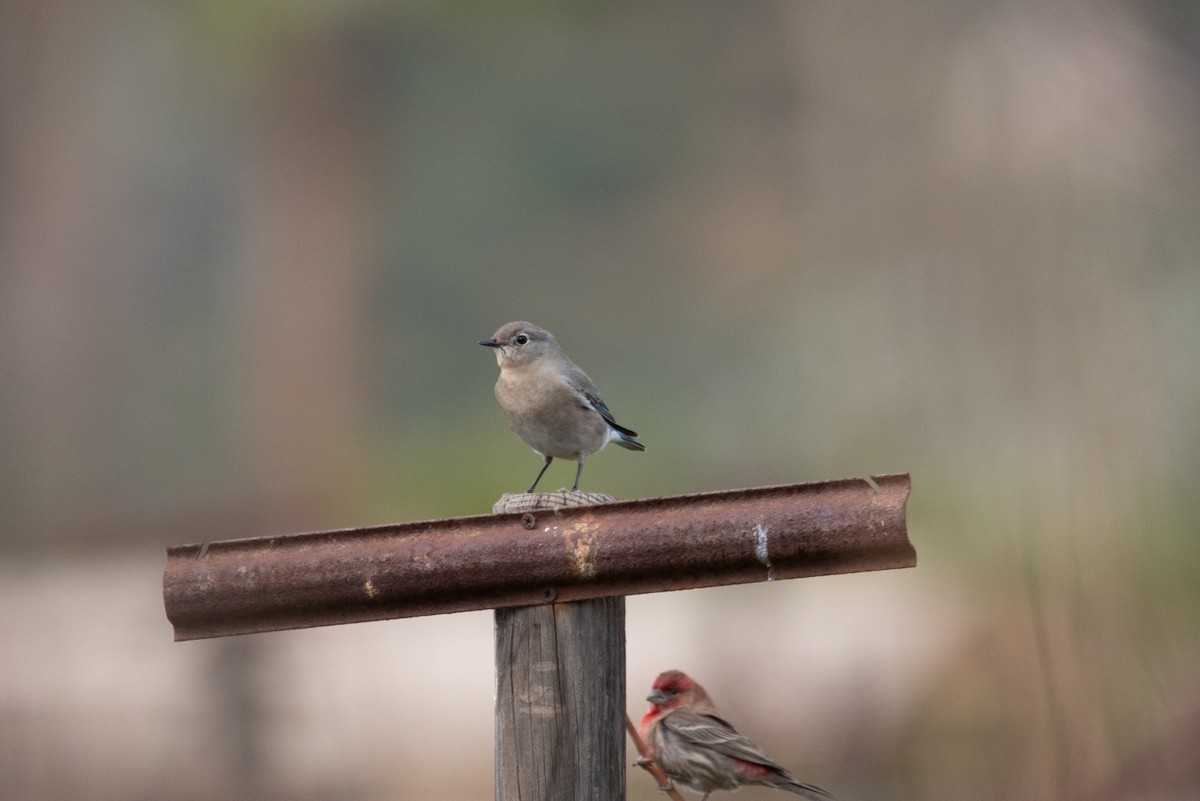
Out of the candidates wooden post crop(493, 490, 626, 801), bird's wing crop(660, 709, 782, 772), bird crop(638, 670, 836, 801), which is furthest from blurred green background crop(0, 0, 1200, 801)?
wooden post crop(493, 490, 626, 801)

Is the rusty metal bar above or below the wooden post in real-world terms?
above

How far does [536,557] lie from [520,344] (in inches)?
96.7

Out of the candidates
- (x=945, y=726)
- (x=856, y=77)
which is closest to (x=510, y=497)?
(x=945, y=726)

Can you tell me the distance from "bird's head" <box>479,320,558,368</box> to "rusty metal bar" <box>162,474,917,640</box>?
7.54 feet

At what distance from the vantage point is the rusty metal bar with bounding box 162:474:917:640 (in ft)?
10.2

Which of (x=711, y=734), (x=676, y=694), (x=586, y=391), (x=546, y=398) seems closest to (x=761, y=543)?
(x=711, y=734)

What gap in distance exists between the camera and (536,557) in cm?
321

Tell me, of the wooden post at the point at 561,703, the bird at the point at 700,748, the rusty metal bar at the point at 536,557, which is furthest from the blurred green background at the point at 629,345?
the wooden post at the point at 561,703

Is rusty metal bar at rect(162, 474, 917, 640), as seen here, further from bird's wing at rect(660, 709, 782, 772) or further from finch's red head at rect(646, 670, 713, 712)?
finch's red head at rect(646, 670, 713, 712)

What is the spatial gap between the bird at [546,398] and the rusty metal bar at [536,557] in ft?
6.66

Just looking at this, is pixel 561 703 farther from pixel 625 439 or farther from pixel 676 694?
pixel 625 439

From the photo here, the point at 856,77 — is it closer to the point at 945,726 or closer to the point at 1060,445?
the point at 945,726

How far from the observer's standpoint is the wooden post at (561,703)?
10.3 feet

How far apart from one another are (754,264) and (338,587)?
2933 centimetres
